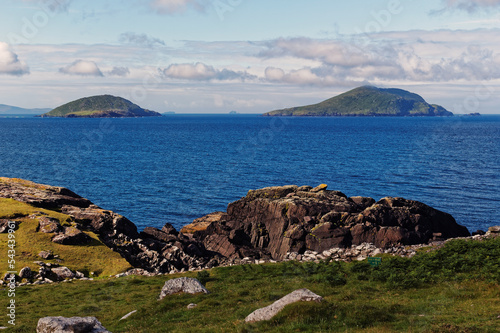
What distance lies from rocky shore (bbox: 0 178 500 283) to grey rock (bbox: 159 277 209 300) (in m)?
12.6

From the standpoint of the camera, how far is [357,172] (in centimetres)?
12275

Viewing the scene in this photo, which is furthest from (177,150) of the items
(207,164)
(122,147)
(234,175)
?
(234,175)

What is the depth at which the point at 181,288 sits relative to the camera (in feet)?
105

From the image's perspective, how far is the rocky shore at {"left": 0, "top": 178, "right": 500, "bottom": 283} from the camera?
1897 inches

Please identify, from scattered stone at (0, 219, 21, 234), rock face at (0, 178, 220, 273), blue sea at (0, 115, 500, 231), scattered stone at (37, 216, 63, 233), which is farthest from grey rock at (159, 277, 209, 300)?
blue sea at (0, 115, 500, 231)

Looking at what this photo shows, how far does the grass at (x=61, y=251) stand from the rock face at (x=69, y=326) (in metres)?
22.1

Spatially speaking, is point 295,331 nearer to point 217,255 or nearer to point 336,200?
point 217,255

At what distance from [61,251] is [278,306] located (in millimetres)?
31468

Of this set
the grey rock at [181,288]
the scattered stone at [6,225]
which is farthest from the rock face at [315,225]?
the scattered stone at [6,225]

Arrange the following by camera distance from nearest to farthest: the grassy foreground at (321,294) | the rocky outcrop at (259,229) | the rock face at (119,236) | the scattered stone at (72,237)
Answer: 1. the grassy foreground at (321,294)
2. the scattered stone at (72,237)
3. the rock face at (119,236)
4. the rocky outcrop at (259,229)

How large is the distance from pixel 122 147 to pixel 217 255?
489 ft

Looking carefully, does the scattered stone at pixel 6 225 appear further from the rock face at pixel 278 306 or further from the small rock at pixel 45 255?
the rock face at pixel 278 306

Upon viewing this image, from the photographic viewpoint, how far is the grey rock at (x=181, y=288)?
31.6m

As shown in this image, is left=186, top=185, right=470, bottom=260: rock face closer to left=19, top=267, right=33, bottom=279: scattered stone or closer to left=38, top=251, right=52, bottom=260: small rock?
left=38, top=251, right=52, bottom=260: small rock
